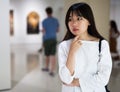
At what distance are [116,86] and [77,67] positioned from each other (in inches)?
169

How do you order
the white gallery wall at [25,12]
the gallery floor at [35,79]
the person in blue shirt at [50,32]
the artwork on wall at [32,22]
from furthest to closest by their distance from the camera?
1. the artwork on wall at [32,22]
2. the white gallery wall at [25,12]
3. the person in blue shirt at [50,32]
4. the gallery floor at [35,79]

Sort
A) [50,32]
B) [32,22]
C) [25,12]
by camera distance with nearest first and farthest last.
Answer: [50,32] < [25,12] < [32,22]

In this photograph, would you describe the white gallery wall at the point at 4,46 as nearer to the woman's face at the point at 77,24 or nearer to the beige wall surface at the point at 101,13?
the beige wall surface at the point at 101,13

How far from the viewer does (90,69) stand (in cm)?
174

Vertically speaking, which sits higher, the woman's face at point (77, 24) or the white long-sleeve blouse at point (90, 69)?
the woman's face at point (77, 24)

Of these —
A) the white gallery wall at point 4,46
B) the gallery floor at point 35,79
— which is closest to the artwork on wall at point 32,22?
the gallery floor at point 35,79

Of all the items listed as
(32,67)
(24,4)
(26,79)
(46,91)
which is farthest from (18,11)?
(46,91)

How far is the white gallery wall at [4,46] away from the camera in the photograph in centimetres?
514

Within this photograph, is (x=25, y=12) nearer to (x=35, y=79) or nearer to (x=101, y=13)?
(x=35, y=79)

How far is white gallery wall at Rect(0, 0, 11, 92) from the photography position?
514cm

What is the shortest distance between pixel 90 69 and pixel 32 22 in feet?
43.9

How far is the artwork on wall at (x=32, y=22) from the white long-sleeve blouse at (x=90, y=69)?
1330 centimetres

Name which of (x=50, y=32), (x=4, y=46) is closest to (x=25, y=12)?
(x=50, y=32)

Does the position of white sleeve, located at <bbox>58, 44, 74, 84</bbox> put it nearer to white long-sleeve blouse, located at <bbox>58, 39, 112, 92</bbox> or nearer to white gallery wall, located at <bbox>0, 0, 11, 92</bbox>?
white long-sleeve blouse, located at <bbox>58, 39, 112, 92</bbox>
